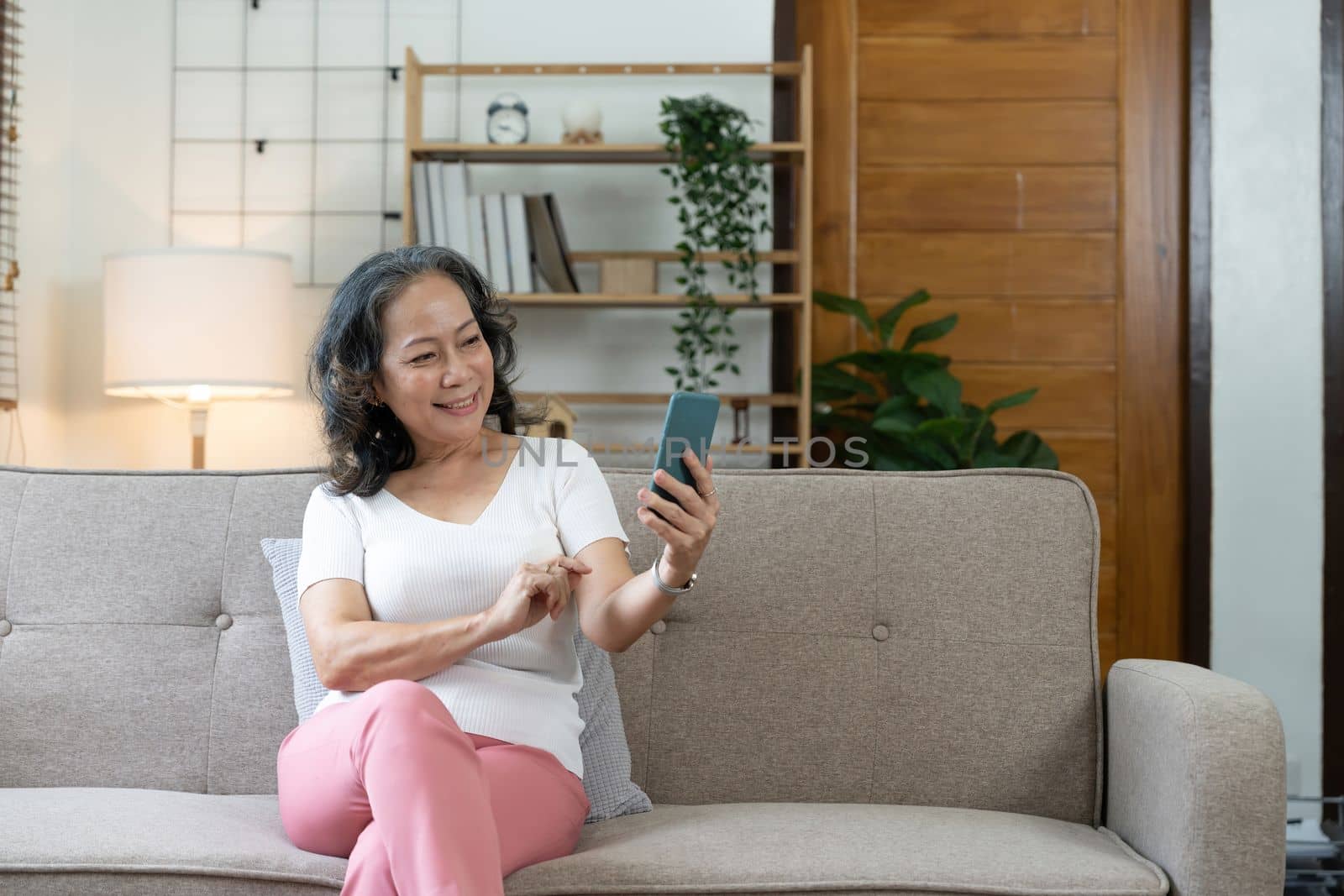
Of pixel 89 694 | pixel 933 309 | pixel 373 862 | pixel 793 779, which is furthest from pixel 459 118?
pixel 373 862

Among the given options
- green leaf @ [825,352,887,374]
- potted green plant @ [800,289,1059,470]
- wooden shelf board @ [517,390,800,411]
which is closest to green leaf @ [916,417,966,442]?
potted green plant @ [800,289,1059,470]

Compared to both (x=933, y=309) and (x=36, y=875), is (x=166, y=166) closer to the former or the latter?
(x=933, y=309)

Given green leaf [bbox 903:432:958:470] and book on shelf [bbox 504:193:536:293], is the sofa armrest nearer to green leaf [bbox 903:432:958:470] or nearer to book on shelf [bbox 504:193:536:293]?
green leaf [bbox 903:432:958:470]

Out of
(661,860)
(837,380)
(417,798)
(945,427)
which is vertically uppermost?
(837,380)

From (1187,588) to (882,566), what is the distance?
1.65m

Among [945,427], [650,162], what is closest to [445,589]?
[945,427]

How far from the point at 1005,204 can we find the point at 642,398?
1025mm

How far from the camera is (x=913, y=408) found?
2.84 meters

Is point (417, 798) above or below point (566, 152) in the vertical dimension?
below

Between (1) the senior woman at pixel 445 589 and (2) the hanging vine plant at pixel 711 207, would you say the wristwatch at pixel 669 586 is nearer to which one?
(1) the senior woman at pixel 445 589

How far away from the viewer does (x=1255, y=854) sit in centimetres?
130

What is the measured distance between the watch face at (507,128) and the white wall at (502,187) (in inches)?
5.4

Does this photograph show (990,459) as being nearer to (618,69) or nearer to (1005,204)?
(1005,204)

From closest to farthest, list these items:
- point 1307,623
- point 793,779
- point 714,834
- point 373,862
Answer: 1. point 373,862
2. point 714,834
3. point 793,779
4. point 1307,623
